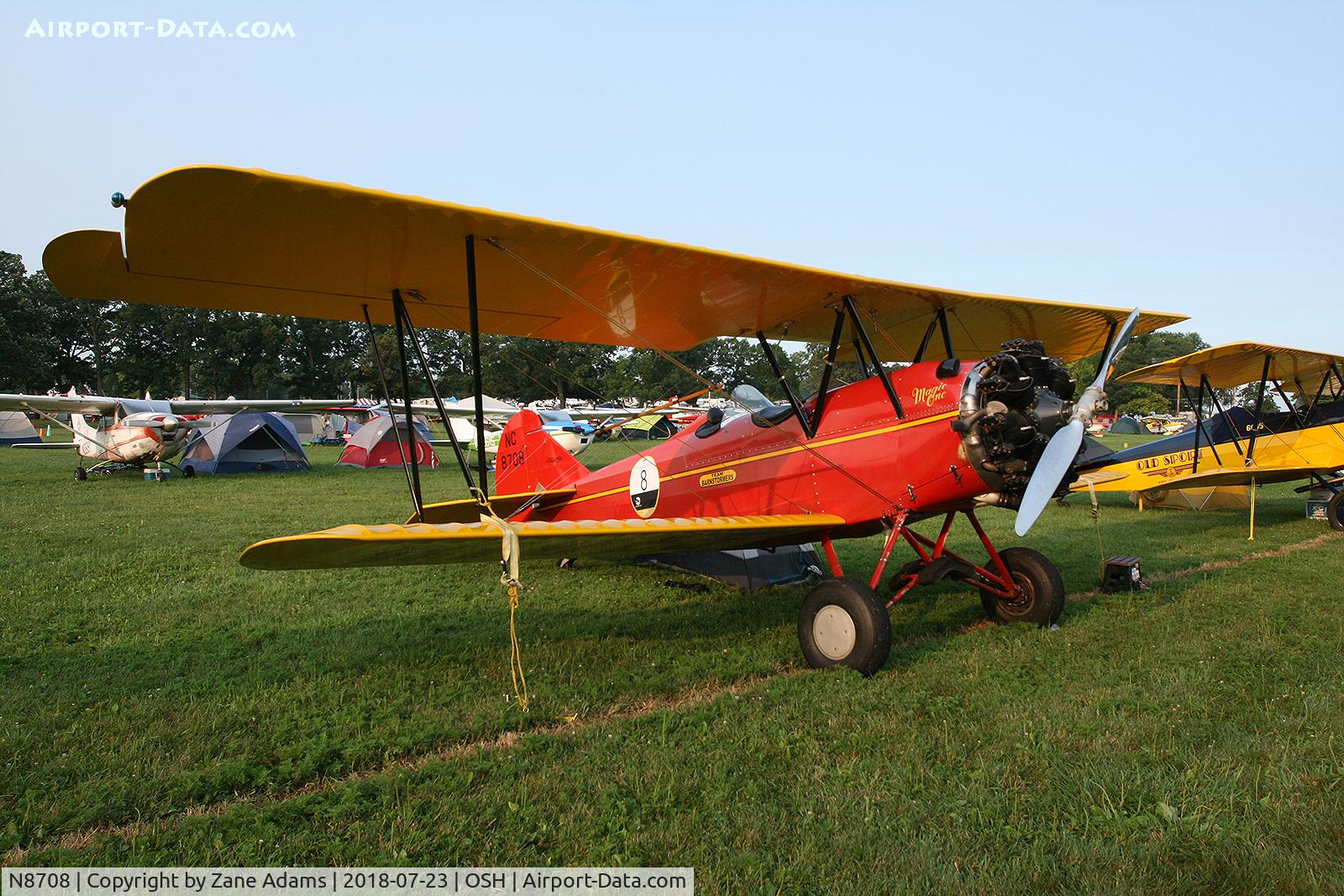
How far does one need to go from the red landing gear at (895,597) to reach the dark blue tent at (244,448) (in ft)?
64.6

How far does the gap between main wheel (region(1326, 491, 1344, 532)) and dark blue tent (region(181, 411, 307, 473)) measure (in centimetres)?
2282

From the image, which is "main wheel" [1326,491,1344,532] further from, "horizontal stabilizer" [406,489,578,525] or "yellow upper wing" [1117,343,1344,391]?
"horizontal stabilizer" [406,489,578,525]

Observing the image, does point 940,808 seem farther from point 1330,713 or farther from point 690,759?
point 1330,713

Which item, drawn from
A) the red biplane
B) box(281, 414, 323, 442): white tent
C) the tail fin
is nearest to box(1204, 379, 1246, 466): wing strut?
the red biplane

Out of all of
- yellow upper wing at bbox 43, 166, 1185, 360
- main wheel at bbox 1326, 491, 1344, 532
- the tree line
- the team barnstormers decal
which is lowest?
main wheel at bbox 1326, 491, 1344, 532

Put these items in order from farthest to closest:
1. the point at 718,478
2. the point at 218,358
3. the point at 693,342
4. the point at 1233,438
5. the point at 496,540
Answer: the point at 218,358
the point at 1233,438
the point at 693,342
the point at 718,478
the point at 496,540

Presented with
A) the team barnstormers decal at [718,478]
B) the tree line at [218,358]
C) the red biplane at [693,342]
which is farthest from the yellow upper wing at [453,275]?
the tree line at [218,358]

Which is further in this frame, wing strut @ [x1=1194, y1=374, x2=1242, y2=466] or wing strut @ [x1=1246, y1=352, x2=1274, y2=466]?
wing strut @ [x1=1194, y1=374, x2=1242, y2=466]

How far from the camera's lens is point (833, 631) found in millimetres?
4465

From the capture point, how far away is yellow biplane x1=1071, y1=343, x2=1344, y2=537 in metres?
10.2

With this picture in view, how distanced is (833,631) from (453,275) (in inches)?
133

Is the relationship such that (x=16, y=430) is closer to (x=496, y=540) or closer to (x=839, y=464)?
(x=496, y=540)

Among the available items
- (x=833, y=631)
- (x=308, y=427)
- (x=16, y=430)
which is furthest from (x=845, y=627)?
(x=308, y=427)

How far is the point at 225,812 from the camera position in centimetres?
275
